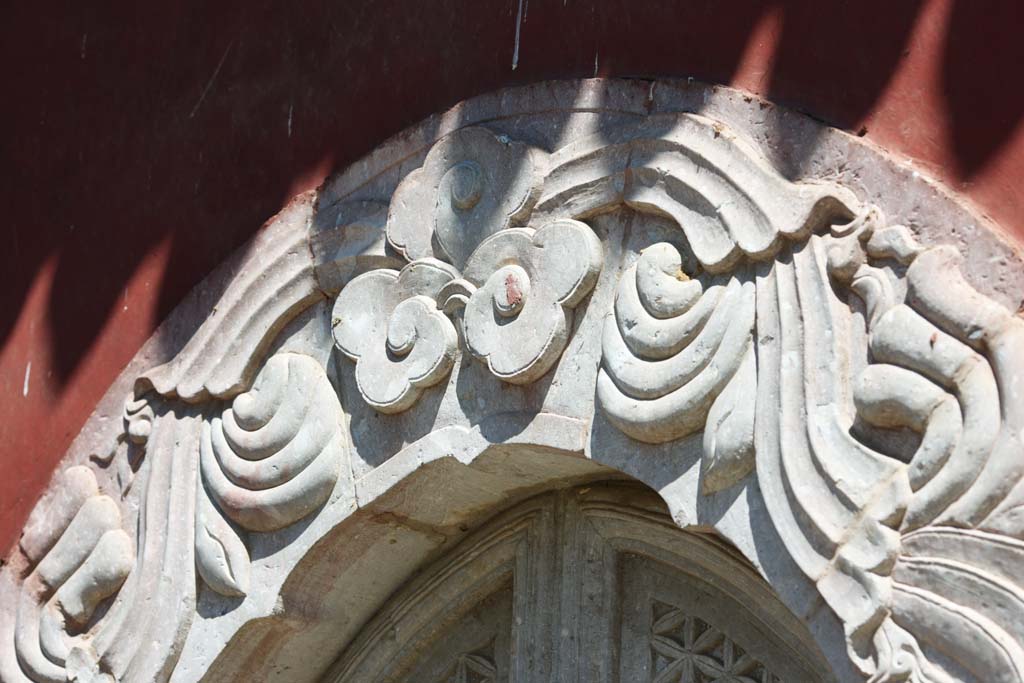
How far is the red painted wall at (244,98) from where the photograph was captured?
2.68 m

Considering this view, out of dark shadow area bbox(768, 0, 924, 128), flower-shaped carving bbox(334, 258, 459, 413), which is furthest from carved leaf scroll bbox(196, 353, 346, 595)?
dark shadow area bbox(768, 0, 924, 128)

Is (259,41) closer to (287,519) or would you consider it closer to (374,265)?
(374,265)

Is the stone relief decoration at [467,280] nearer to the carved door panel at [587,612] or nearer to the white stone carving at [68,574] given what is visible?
the carved door panel at [587,612]

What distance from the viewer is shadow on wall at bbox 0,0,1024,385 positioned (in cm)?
272

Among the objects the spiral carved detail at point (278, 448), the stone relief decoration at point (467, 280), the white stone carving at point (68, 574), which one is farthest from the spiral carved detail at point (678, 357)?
the white stone carving at point (68, 574)

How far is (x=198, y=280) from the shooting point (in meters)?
3.51

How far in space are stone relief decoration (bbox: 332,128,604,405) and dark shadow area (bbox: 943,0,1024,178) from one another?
635 millimetres

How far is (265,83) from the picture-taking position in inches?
138

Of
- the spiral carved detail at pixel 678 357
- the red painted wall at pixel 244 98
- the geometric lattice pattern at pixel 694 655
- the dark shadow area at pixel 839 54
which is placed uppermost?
the red painted wall at pixel 244 98

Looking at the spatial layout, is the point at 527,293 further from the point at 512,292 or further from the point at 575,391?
the point at 575,391

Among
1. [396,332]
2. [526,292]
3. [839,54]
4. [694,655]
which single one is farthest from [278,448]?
[839,54]

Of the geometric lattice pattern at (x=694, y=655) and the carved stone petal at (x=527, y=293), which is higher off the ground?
the carved stone petal at (x=527, y=293)

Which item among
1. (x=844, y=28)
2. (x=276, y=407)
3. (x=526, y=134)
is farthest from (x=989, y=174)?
(x=276, y=407)

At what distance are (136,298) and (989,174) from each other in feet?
5.95
